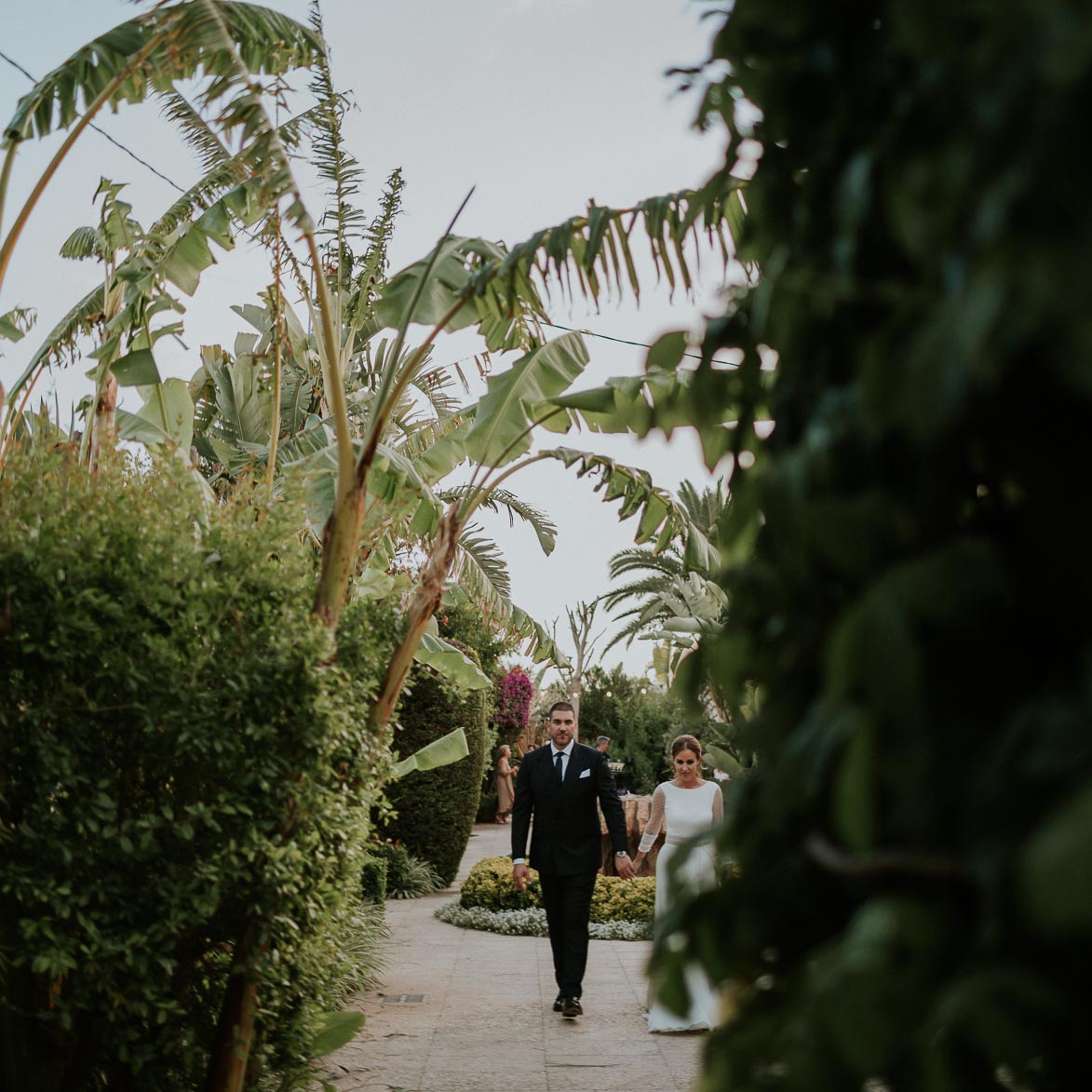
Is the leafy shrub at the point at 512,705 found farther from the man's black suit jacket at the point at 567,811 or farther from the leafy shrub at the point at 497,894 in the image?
the man's black suit jacket at the point at 567,811

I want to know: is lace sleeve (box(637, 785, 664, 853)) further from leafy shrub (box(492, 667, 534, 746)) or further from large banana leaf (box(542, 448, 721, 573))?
leafy shrub (box(492, 667, 534, 746))

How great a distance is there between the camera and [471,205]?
6266mm

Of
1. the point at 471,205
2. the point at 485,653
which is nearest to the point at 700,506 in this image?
the point at 485,653

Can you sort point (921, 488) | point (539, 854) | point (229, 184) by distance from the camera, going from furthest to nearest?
1. point (539, 854)
2. point (229, 184)
3. point (921, 488)

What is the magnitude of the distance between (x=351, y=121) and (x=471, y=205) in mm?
2784

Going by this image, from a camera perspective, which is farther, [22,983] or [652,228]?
[652,228]

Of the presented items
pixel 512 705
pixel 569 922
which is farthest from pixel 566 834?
pixel 512 705

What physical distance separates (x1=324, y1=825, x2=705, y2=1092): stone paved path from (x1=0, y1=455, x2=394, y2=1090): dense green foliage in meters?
1.87

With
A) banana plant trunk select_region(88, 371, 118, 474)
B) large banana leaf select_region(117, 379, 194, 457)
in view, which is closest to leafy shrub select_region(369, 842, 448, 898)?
banana plant trunk select_region(88, 371, 118, 474)

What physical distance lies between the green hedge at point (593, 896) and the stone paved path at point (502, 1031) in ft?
3.22

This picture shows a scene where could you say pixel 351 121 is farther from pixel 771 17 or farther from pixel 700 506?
pixel 700 506

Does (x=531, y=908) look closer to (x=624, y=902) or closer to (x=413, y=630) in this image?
(x=624, y=902)

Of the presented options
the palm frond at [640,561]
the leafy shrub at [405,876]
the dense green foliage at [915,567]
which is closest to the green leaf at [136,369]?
the dense green foliage at [915,567]

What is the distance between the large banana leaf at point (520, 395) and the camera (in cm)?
686
